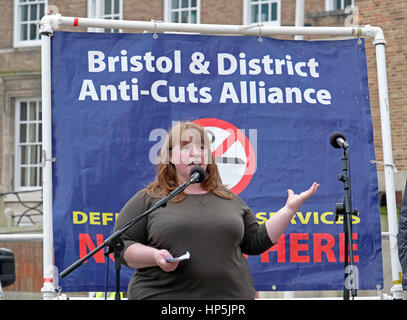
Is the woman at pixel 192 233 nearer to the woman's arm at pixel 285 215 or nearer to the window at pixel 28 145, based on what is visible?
the woman's arm at pixel 285 215

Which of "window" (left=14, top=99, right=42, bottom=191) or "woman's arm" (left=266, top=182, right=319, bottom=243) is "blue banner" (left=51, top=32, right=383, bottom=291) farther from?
"window" (left=14, top=99, right=42, bottom=191)

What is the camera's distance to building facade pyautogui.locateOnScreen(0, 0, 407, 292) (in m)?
14.7

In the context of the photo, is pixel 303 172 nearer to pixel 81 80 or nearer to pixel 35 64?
pixel 81 80

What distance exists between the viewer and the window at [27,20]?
21203 millimetres

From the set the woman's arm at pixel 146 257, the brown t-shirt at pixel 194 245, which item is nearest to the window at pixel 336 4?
the brown t-shirt at pixel 194 245

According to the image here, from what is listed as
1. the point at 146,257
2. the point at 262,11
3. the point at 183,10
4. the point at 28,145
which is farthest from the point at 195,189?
the point at 28,145

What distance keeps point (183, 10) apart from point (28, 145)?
6238 millimetres

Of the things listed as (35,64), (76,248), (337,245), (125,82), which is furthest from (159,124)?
(35,64)

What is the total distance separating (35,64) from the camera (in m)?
21.8

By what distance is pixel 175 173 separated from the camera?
4059 mm

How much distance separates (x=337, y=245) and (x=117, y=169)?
1.72 metres

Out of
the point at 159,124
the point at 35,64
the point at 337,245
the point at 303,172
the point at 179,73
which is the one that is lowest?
the point at 337,245

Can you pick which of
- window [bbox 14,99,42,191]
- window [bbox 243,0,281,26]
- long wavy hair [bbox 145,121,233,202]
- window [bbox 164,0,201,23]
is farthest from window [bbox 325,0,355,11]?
long wavy hair [bbox 145,121,233,202]

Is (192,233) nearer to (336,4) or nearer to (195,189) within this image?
(195,189)
